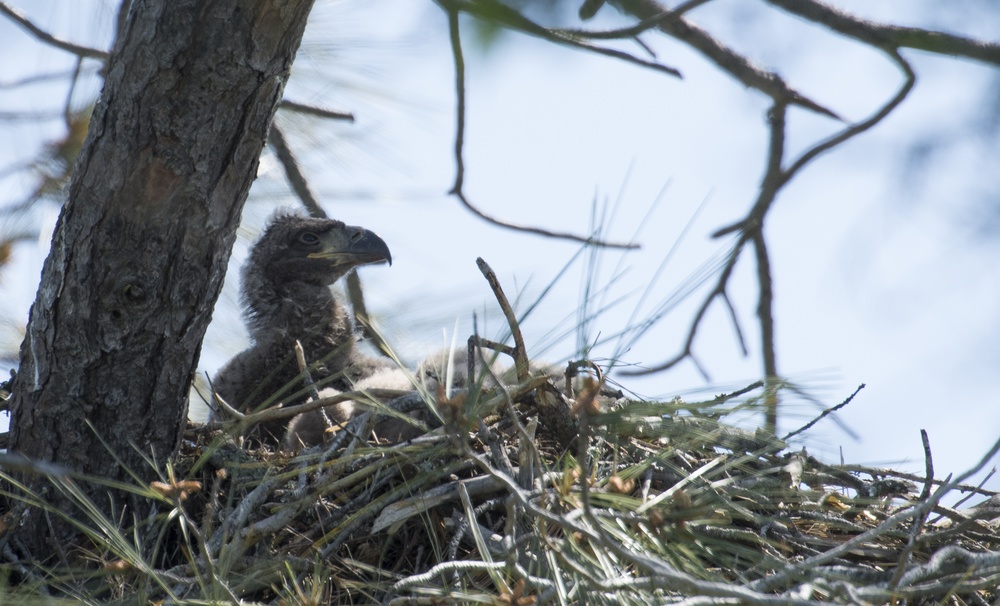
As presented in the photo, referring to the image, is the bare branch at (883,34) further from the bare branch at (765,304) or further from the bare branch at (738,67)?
the bare branch at (765,304)

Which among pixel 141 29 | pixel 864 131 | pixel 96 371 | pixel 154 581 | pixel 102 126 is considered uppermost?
pixel 864 131

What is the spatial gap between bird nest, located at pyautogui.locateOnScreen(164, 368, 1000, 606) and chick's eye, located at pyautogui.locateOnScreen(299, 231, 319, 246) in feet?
5.47

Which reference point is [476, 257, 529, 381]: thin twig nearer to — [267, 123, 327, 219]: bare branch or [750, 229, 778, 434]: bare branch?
[750, 229, 778, 434]: bare branch

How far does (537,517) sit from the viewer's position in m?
2.28

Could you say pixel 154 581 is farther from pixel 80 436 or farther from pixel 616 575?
pixel 616 575

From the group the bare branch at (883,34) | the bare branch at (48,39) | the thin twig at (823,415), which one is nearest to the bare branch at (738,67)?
the bare branch at (883,34)

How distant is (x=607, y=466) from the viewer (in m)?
3.14

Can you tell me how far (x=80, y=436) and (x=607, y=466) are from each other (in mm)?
1527

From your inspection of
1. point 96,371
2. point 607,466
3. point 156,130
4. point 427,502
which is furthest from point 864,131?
point 96,371

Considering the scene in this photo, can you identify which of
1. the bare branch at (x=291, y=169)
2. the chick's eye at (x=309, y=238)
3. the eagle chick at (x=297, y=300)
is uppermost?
the bare branch at (x=291, y=169)

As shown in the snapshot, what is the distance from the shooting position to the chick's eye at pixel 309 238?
4992mm

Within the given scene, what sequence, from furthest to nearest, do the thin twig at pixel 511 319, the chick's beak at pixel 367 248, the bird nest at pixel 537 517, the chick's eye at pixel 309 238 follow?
1. the chick's eye at pixel 309 238
2. the chick's beak at pixel 367 248
3. the thin twig at pixel 511 319
4. the bird nest at pixel 537 517

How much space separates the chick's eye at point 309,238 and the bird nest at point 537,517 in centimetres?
167

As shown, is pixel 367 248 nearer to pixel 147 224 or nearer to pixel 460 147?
pixel 460 147
